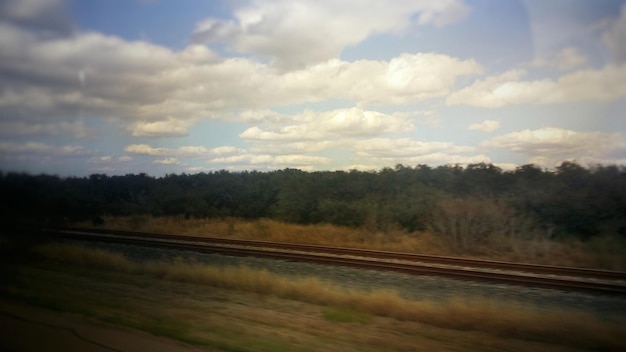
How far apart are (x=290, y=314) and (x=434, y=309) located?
10.4ft

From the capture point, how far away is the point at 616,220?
26.0 metres

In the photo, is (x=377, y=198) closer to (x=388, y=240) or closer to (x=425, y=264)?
(x=388, y=240)

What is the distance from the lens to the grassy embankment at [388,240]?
22812mm

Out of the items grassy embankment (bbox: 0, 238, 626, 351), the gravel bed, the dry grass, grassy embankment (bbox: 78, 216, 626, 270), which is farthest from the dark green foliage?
the dry grass

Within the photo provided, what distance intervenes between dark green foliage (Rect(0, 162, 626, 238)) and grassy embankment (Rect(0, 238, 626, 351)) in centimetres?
539

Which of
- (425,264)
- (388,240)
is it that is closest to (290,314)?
(425,264)

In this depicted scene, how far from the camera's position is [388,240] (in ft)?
96.9

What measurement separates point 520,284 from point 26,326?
12242 millimetres

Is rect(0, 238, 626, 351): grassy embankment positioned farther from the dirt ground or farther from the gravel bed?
the gravel bed

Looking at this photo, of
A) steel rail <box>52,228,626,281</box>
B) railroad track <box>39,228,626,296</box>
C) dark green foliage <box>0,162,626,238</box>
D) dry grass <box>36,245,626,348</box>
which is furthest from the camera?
dark green foliage <box>0,162,626,238</box>

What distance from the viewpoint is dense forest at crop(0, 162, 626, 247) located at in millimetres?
23734

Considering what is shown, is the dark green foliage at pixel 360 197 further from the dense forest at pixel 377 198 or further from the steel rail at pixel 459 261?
the steel rail at pixel 459 261

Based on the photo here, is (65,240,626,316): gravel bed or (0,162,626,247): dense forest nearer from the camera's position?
(65,240,626,316): gravel bed

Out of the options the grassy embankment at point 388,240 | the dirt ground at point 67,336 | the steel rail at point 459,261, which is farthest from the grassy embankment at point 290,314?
the grassy embankment at point 388,240
